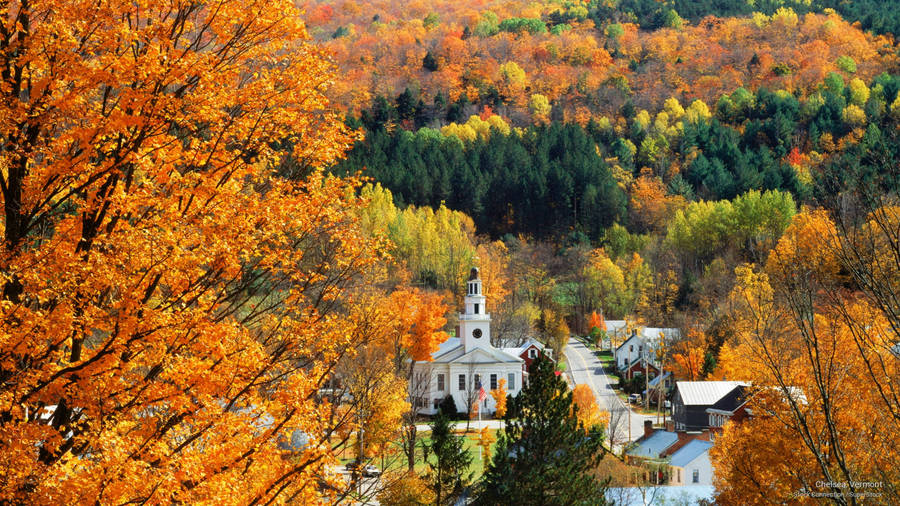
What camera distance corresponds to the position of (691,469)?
1492 inches

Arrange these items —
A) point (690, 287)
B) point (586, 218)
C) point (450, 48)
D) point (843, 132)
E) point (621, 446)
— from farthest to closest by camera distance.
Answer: point (450, 48)
point (843, 132)
point (586, 218)
point (690, 287)
point (621, 446)

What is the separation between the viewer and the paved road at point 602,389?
48.5 meters

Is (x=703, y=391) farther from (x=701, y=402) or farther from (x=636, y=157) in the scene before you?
(x=636, y=157)

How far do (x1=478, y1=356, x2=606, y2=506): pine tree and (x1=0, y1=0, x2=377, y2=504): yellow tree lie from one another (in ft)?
51.5

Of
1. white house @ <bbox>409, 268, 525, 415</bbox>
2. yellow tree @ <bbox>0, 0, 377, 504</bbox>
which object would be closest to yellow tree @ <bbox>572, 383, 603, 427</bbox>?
white house @ <bbox>409, 268, 525, 415</bbox>

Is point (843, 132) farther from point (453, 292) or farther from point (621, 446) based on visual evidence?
point (621, 446)

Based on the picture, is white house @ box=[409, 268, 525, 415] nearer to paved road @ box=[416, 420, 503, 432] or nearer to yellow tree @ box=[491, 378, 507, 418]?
yellow tree @ box=[491, 378, 507, 418]

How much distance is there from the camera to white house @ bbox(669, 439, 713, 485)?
37.6 meters

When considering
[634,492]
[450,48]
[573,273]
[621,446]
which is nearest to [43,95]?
[634,492]

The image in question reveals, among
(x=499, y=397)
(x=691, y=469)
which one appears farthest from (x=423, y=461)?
(x=499, y=397)

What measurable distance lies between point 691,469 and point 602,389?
2755 cm

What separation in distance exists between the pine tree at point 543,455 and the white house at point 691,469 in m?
13.1

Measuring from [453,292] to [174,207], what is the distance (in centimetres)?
7824

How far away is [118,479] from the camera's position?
656cm
